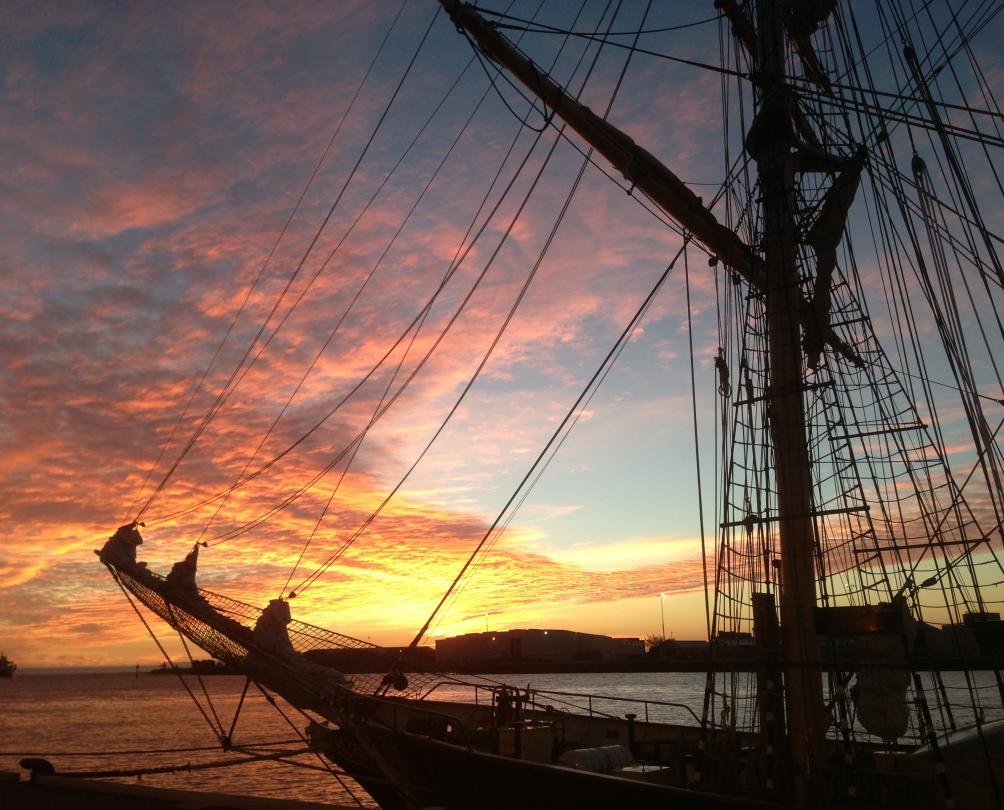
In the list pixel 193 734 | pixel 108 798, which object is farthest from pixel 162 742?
pixel 108 798

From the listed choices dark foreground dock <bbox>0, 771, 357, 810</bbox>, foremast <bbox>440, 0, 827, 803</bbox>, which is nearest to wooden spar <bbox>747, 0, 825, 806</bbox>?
foremast <bbox>440, 0, 827, 803</bbox>

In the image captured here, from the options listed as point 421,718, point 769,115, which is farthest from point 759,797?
point 769,115

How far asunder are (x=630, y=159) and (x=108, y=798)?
1411 cm

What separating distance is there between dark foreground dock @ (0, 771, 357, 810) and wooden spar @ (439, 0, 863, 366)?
38.5 feet

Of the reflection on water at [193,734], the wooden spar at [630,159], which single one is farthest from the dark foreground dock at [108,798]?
the wooden spar at [630,159]

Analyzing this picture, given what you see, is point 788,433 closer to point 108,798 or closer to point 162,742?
point 108,798

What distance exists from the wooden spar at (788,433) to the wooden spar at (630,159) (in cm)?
58

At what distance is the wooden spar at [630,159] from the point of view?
576 inches

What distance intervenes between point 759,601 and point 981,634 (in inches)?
124

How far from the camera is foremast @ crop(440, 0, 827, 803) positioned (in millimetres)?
12383

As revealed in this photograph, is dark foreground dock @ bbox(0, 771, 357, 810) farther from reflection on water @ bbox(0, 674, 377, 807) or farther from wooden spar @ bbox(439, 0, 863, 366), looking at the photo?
wooden spar @ bbox(439, 0, 863, 366)

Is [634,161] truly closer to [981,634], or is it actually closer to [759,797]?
[981,634]

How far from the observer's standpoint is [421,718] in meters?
14.0

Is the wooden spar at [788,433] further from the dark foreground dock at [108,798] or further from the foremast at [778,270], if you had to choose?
the dark foreground dock at [108,798]
